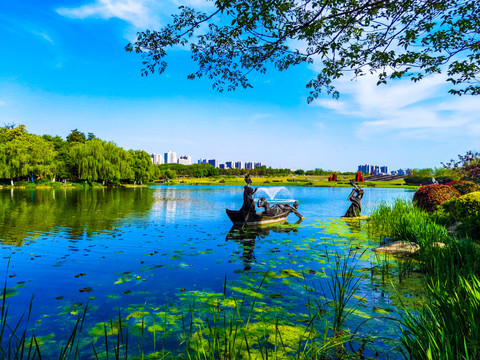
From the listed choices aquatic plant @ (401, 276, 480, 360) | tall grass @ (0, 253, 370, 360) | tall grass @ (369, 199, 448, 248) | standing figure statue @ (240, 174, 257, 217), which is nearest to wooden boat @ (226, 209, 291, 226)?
standing figure statue @ (240, 174, 257, 217)

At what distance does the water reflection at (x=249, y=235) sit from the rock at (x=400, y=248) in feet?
13.8

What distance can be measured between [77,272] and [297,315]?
6.05 m

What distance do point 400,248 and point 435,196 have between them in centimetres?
661

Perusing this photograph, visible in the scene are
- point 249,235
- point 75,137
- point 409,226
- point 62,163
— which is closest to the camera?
point 409,226

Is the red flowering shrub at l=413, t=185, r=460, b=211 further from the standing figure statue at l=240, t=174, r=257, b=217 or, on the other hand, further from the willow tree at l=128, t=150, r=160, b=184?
the willow tree at l=128, t=150, r=160, b=184

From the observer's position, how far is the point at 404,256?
804 centimetres

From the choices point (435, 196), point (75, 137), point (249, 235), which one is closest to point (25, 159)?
point (75, 137)

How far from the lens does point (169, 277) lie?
6797mm

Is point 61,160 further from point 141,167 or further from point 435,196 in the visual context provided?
point 435,196

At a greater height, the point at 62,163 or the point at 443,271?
the point at 62,163

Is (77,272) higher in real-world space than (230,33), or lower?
lower

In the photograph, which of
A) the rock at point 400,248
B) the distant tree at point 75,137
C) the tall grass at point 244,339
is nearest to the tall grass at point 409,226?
the rock at point 400,248

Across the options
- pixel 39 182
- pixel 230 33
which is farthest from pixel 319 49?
pixel 39 182

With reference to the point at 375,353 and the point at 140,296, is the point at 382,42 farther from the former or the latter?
the point at 140,296
